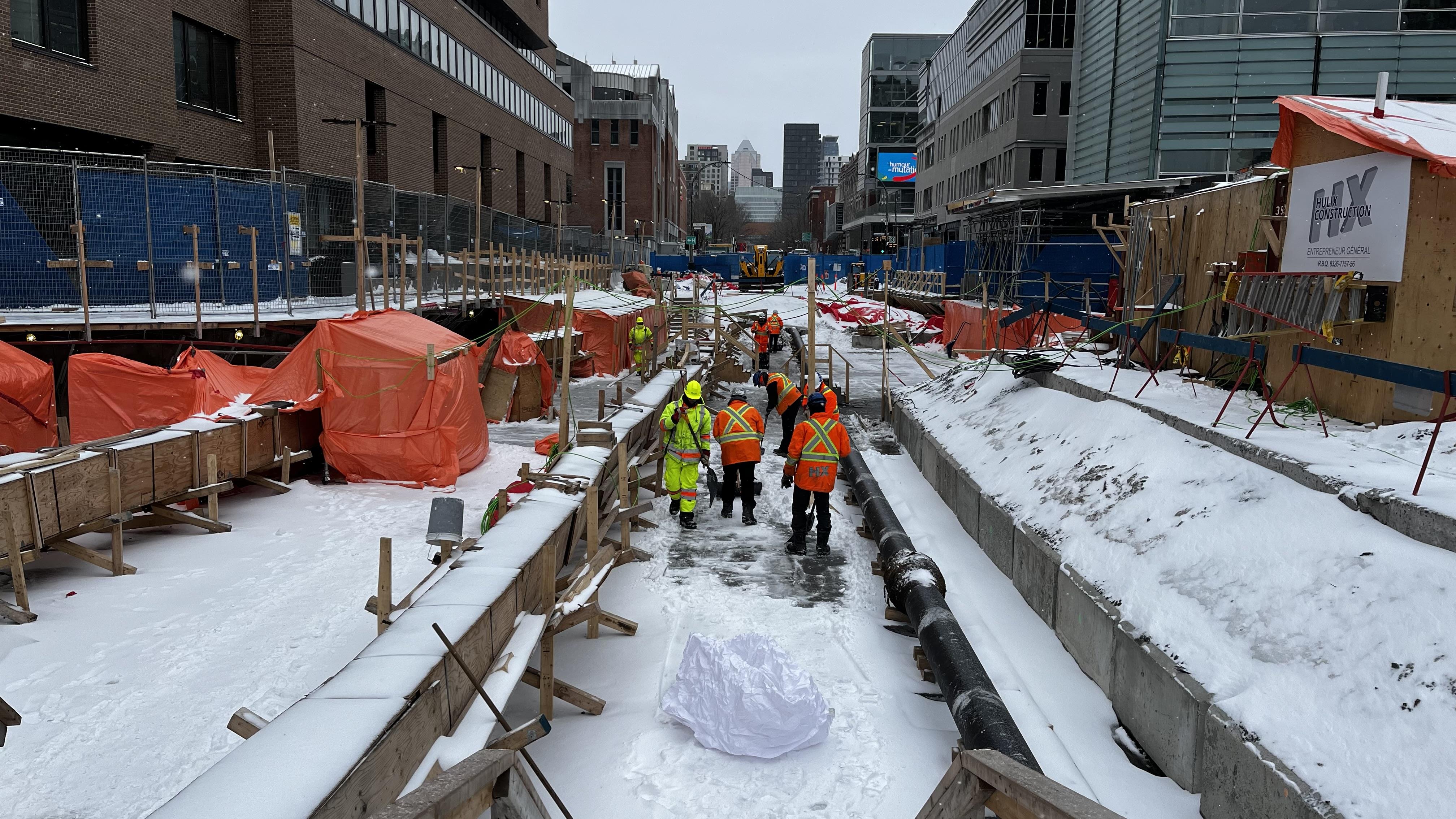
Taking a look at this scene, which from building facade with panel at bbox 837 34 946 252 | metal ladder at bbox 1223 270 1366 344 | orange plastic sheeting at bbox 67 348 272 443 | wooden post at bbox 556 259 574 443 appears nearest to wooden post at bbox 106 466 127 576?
orange plastic sheeting at bbox 67 348 272 443

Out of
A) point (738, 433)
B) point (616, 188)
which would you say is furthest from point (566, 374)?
point (616, 188)

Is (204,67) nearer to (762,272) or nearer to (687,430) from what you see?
(687,430)

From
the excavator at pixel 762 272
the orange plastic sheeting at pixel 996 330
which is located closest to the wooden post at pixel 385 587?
the orange plastic sheeting at pixel 996 330

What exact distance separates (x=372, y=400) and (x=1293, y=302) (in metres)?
11.0

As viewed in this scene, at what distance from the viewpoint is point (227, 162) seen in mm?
23531

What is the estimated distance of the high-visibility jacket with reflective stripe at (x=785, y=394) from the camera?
1427 centimetres

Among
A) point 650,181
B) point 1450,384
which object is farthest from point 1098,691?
point 650,181

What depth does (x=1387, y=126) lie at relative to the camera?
7.62m

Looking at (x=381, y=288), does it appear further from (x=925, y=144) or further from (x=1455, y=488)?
(x=925, y=144)

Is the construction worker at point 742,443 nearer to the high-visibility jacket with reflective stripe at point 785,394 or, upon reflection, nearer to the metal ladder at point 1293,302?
the high-visibility jacket with reflective stripe at point 785,394

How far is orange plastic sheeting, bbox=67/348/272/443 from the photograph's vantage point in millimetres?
11789

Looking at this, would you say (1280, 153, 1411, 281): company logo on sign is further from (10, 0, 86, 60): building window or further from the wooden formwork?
(10, 0, 86, 60): building window

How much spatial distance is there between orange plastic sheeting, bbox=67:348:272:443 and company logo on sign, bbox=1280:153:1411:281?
41.3ft

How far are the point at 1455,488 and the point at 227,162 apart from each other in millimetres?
25932
